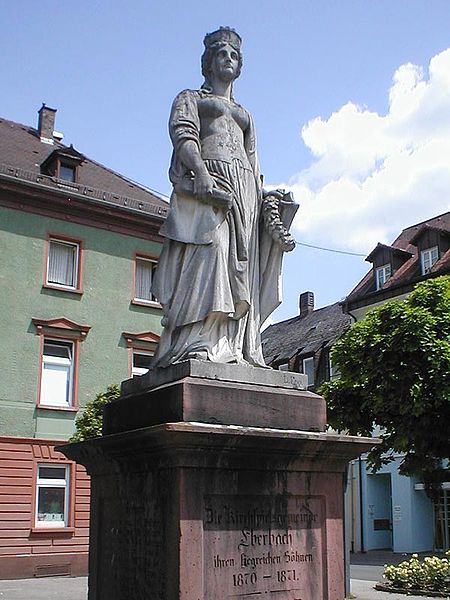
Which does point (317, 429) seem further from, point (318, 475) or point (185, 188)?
point (185, 188)

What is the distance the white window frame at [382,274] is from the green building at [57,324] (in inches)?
564

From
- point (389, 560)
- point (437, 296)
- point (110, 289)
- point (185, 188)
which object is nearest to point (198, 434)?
point (185, 188)

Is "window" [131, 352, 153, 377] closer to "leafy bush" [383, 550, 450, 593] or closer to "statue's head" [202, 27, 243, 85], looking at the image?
"leafy bush" [383, 550, 450, 593]

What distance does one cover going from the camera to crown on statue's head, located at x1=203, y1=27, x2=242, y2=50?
22.9ft

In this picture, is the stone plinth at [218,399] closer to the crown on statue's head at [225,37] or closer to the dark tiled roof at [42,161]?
the crown on statue's head at [225,37]

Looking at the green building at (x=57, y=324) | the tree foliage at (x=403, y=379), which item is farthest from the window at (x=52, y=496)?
the tree foliage at (x=403, y=379)

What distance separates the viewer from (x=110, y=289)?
2403 cm

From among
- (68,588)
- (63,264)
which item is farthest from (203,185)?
(63,264)

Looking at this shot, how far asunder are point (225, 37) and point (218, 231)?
1709 millimetres

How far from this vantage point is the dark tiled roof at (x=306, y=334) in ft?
131

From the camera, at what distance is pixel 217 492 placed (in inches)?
219

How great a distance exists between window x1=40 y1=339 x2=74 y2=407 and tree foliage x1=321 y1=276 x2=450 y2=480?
748cm

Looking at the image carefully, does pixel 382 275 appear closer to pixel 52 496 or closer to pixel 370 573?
pixel 370 573

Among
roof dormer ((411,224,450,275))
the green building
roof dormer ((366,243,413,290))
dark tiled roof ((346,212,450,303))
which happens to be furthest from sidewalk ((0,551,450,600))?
roof dormer ((366,243,413,290))
